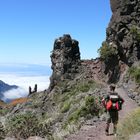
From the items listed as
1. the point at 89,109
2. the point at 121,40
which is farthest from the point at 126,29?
the point at 89,109

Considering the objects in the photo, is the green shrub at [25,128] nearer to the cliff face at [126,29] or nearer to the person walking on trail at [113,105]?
the person walking on trail at [113,105]

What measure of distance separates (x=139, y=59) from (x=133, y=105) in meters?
22.5

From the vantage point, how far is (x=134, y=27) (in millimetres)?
50469

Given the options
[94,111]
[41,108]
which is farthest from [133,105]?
[41,108]

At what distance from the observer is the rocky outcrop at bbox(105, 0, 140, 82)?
50.7 m

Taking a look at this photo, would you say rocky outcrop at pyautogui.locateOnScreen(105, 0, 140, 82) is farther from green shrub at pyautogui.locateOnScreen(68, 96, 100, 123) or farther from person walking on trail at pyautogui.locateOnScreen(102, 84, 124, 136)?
person walking on trail at pyautogui.locateOnScreen(102, 84, 124, 136)

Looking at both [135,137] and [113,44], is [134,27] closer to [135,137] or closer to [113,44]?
[113,44]

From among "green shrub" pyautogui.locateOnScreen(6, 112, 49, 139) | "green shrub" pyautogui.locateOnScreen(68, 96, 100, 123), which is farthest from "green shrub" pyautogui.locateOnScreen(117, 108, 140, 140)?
"green shrub" pyautogui.locateOnScreen(68, 96, 100, 123)

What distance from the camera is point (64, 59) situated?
206 ft

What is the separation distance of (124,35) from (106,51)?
3.14 meters

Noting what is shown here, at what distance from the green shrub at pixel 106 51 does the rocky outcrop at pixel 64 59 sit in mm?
7604

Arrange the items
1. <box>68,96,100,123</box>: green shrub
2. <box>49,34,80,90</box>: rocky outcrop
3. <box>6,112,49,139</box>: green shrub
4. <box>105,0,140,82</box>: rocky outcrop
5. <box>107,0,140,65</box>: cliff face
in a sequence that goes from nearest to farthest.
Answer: <box>6,112,49,139</box>: green shrub, <box>68,96,100,123</box>: green shrub, <box>107,0,140,65</box>: cliff face, <box>105,0,140,82</box>: rocky outcrop, <box>49,34,80,90</box>: rocky outcrop

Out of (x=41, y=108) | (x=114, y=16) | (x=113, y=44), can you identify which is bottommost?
(x=41, y=108)

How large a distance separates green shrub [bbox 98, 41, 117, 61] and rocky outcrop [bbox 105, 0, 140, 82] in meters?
0.39
